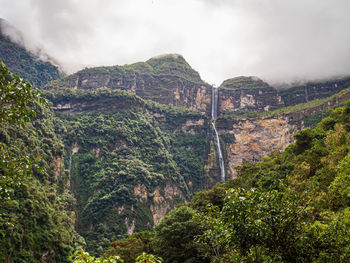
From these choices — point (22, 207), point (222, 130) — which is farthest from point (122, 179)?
point (222, 130)

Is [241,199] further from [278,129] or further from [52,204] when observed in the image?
[278,129]

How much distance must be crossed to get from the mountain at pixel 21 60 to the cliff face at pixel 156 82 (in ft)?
91.7

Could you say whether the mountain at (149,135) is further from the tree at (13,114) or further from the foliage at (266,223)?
the foliage at (266,223)

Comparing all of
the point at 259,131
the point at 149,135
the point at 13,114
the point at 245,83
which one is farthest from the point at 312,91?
the point at 13,114

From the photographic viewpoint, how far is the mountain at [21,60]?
3890 inches

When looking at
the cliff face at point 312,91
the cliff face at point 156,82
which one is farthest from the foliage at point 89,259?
the cliff face at point 312,91

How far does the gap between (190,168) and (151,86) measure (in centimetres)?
4530

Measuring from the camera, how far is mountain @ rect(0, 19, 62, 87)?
3890 inches

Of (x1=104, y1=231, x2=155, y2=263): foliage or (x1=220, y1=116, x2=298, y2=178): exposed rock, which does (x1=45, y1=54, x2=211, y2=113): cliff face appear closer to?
(x1=220, y1=116, x2=298, y2=178): exposed rock

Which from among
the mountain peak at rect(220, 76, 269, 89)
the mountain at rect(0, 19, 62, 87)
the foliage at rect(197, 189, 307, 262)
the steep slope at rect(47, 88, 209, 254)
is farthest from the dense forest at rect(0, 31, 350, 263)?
the mountain at rect(0, 19, 62, 87)

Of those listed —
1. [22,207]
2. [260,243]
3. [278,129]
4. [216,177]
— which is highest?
[278,129]

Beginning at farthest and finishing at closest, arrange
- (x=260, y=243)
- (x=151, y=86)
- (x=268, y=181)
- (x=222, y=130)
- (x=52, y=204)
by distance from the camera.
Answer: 1. (x=151, y=86)
2. (x=222, y=130)
3. (x=52, y=204)
4. (x=268, y=181)
5. (x=260, y=243)

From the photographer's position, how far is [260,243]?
4.59 meters

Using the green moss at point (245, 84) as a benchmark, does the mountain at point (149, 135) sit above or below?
below
